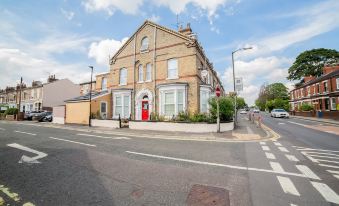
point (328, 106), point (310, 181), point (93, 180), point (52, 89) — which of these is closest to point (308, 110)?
point (328, 106)

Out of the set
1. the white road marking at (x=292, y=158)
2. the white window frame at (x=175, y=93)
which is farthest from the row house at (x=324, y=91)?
the white road marking at (x=292, y=158)

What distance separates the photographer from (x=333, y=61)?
186 feet

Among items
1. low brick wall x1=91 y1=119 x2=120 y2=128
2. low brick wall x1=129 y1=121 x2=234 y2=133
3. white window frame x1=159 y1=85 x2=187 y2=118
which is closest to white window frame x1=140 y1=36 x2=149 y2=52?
white window frame x1=159 y1=85 x2=187 y2=118

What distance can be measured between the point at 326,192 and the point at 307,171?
1.53m

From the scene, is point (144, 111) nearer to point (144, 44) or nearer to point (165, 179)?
point (144, 44)

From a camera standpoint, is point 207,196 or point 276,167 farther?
point 276,167

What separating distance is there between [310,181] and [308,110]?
4132 cm

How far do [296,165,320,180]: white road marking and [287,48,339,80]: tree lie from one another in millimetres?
68190

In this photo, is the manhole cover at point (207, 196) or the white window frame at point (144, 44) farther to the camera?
the white window frame at point (144, 44)

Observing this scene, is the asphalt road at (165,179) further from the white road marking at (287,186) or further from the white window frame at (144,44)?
the white window frame at (144,44)

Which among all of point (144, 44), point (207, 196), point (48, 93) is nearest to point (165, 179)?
point (207, 196)

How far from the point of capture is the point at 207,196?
3828 mm

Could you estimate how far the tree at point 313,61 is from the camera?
57.0 metres

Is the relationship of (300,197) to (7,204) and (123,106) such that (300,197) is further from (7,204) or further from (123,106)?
(123,106)
